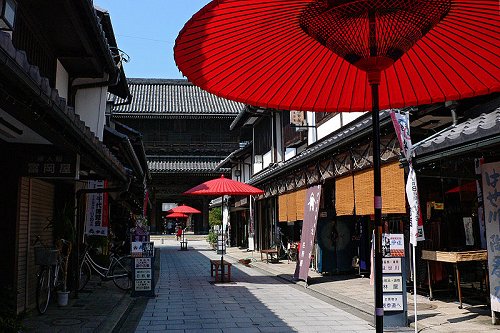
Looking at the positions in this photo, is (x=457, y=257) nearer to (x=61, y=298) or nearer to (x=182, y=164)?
(x=61, y=298)

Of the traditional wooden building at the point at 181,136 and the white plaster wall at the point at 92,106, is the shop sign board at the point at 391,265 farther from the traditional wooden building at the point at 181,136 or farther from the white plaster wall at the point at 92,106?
the traditional wooden building at the point at 181,136

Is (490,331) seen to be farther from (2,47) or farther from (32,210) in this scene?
(32,210)

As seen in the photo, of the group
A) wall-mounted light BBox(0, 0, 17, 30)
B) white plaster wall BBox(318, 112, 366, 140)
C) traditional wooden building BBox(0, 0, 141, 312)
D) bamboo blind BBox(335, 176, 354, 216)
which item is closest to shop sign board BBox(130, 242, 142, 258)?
traditional wooden building BBox(0, 0, 141, 312)

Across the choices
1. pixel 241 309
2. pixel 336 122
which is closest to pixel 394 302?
pixel 241 309

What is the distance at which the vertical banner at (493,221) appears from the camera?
7.93 metres

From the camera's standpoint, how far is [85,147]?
6.89 meters

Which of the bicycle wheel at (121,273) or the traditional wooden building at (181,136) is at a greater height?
the traditional wooden building at (181,136)

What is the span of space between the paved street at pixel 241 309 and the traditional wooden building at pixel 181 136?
2478 centimetres

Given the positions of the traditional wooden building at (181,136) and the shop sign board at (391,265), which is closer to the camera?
the shop sign board at (391,265)

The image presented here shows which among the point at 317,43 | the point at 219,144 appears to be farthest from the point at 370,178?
the point at 219,144

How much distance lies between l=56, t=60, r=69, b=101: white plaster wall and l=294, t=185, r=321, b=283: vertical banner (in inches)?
284

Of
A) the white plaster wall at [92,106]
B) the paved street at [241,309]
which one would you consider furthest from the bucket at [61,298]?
the white plaster wall at [92,106]

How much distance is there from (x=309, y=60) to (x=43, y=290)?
26.4 ft

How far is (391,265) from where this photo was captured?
8359mm
